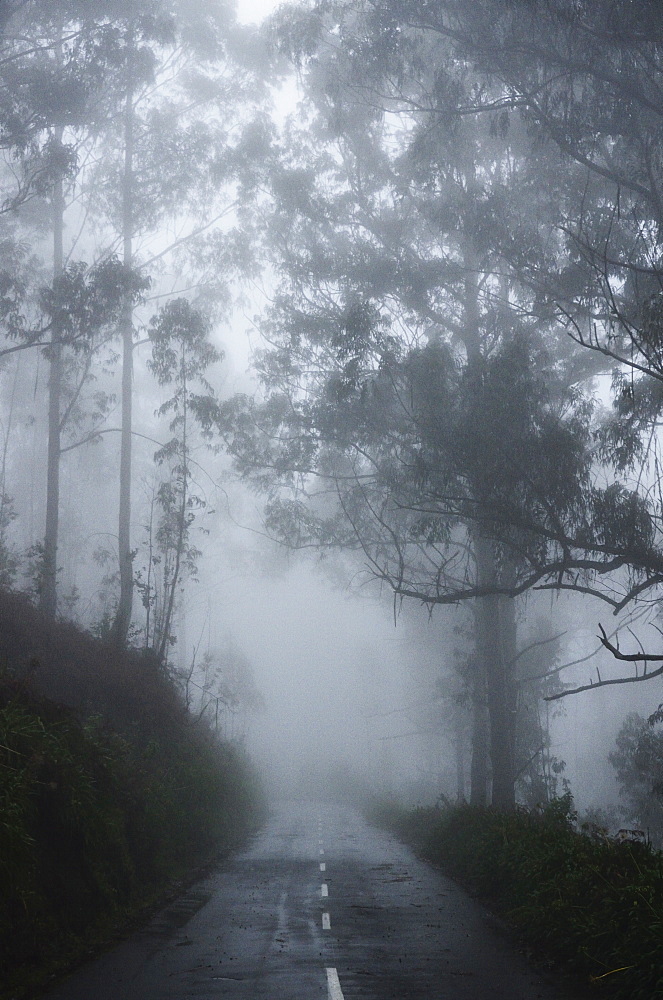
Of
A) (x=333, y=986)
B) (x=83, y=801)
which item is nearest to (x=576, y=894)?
(x=333, y=986)

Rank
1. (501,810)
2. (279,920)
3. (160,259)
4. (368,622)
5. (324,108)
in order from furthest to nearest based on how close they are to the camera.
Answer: (368,622), (160,259), (324,108), (501,810), (279,920)

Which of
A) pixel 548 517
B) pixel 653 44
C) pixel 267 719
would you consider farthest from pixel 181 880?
pixel 267 719

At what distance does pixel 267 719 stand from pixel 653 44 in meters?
86.5

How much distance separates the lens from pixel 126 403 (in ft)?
70.7

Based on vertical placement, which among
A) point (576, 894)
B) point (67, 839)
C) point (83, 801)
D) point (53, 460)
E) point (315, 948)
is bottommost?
point (315, 948)

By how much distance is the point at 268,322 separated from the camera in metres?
22.2

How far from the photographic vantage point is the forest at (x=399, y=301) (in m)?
13.0

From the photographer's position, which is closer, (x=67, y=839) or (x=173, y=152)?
(x=67, y=839)

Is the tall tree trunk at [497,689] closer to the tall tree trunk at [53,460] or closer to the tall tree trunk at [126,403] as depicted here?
the tall tree trunk at [126,403]

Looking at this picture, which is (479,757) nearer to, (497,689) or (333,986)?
(497,689)

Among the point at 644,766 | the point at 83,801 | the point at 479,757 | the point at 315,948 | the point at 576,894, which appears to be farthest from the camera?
the point at 644,766

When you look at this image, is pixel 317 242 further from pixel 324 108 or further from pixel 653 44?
pixel 653 44

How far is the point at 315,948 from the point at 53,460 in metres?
14.2

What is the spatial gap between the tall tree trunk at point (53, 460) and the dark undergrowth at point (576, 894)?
10.1 metres
